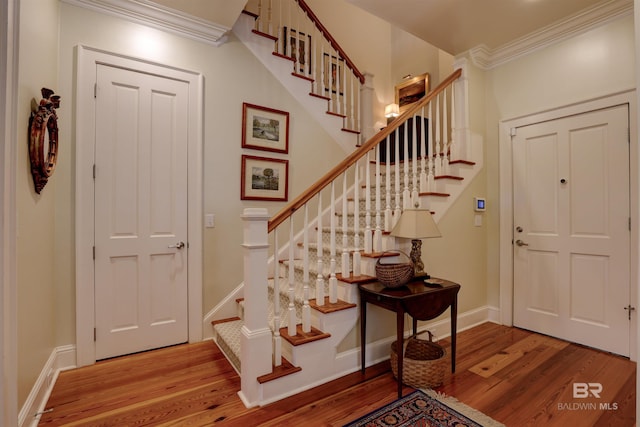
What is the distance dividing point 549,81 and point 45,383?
4.55 meters

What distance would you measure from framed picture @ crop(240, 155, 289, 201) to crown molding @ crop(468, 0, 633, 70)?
2.31 meters

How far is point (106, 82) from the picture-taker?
93.4 inches

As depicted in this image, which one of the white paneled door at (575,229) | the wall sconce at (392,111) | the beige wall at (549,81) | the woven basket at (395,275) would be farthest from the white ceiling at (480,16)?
the woven basket at (395,275)

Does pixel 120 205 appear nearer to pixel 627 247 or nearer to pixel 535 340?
pixel 535 340

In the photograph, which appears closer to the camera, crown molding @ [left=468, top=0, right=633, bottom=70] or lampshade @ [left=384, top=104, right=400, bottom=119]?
crown molding @ [left=468, top=0, right=633, bottom=70]

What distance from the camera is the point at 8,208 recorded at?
1.27 m

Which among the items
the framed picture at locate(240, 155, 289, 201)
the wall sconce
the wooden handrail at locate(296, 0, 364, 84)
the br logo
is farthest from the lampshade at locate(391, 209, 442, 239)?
the wall sconce

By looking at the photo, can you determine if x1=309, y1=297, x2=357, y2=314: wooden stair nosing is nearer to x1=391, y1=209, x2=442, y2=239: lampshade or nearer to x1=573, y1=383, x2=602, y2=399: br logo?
x1=391, y1=209, x2=442, y2=239: lampshade

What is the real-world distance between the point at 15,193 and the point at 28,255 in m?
0.50

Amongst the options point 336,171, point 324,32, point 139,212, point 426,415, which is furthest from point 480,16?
point 139,212

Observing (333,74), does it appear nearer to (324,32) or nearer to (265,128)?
(324,32)

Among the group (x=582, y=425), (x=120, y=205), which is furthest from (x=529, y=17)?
(x=120, y=205)

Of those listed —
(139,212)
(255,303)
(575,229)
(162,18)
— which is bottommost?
(255,303)

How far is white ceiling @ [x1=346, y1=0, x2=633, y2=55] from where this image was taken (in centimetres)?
249
